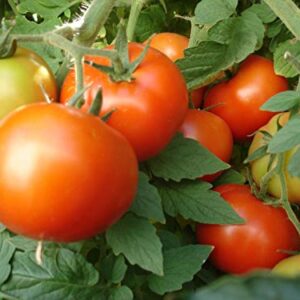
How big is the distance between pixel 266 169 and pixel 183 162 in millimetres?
148

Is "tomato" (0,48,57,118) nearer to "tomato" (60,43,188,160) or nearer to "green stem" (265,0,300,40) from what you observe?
"tomato" (60,43,188,160)

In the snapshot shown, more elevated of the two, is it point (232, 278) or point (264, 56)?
point (232, 278)

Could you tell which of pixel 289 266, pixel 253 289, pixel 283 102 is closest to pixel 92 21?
pixel 283 102

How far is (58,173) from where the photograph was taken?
51 cm

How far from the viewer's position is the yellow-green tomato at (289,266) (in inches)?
26.8

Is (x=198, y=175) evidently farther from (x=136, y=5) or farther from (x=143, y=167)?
(x=136, y=5)

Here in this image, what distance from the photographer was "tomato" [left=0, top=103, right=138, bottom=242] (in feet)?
1.66

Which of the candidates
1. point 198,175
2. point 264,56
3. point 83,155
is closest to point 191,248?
point 198,175

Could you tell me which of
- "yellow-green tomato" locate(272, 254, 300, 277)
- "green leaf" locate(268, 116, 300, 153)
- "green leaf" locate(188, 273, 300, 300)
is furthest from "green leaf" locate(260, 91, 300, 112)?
"green leaf" locate(188, 273, 300, 300)

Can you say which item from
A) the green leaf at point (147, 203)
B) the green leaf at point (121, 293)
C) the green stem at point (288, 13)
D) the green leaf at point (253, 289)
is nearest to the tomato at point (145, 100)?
the green leaf at point (147, 203)

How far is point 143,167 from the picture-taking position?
722mm

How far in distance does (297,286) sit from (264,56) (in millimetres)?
741

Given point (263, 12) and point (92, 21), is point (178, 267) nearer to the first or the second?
point (92, 21)

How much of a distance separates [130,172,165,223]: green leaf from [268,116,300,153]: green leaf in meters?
0.13
